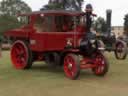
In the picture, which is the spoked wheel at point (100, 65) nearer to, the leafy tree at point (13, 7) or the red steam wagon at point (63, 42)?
the red steam wagon at point (63, 42)

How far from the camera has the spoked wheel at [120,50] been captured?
20.3m

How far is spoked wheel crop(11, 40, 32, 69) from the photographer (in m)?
14.9

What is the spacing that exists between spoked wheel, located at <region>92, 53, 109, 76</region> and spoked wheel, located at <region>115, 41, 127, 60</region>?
267 inches

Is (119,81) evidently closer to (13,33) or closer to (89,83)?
(89,83)

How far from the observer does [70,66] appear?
12.9 m

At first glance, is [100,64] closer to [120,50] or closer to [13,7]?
[120,50]

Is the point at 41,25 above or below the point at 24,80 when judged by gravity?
above

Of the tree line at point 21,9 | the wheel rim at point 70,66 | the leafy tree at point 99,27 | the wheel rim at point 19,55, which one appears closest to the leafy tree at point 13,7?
the tree line at point 21,9

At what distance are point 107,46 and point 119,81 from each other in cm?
759

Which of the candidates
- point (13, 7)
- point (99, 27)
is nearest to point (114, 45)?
point (99, 27)

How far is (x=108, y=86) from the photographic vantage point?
1152cm

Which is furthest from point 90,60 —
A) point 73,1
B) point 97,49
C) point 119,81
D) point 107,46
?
point 73,1

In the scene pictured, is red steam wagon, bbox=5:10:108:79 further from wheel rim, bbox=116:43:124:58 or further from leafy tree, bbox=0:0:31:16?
leafy tree, bbox=0:0:31:16

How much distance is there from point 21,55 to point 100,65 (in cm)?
325
